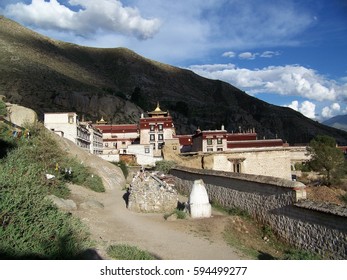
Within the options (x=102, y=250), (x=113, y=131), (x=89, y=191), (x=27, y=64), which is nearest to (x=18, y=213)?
(x=102, y=250)

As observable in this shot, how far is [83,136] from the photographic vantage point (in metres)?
52.8

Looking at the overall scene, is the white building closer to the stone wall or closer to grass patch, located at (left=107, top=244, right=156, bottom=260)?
the stone wall

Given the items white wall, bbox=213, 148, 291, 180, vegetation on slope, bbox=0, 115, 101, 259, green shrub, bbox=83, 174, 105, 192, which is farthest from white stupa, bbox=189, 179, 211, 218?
white wall, bbox=213, 148, 291, 180

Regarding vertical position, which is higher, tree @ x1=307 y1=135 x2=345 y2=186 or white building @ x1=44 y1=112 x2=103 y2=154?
white building @ x1=44 y1=112 x2=103 y2=154

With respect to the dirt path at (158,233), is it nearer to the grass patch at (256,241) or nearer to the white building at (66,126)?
the grass patch at (256,241)

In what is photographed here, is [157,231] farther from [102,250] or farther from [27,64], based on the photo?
[27,64]

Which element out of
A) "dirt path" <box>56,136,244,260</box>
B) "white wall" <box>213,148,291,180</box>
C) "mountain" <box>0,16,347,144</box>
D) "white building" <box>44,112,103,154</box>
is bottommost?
"dirt path" <box>56,136,244,260</box>

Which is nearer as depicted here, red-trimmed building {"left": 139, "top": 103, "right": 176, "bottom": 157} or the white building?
the white building

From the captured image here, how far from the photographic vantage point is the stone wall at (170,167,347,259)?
34.8ft

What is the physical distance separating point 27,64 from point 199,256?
106744 mm

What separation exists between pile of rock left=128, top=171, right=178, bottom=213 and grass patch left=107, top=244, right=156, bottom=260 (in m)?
7.13

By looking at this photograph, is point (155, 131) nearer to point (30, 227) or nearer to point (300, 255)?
point (300, 255)

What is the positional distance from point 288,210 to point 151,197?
7059 millimetres

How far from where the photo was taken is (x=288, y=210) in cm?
1334
